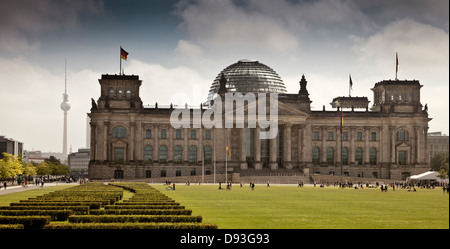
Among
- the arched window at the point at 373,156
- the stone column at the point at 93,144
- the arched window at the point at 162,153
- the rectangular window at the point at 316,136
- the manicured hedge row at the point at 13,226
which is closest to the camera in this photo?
the manicured hedge row at the point at 13,226

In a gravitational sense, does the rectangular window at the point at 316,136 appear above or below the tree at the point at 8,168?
above

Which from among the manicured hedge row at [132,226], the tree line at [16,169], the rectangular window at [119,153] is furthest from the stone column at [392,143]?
the manicured hedge row at [132,226]

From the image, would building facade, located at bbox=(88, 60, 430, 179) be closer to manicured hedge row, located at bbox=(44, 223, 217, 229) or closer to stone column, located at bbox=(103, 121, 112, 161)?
stone column, located at bbox=(103, 121, 112, 161)

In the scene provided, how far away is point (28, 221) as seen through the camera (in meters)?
30.8

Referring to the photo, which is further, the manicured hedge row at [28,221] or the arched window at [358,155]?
the arched window at [358,155]

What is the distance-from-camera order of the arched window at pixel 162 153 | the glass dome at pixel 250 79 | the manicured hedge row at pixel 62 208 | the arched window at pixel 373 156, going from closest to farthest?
the manicured hedge row at pixel 62 208
the arched window at pixel 162 153
the arched window at pixel 373 156
the glass dome at pixel 250 79

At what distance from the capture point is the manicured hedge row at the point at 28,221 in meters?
30.5

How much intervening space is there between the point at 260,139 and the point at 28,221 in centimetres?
11750

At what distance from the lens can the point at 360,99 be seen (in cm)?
17538

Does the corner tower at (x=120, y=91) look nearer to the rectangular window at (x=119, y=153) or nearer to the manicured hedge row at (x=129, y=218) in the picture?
the rectangular window at (x=119, y=153)

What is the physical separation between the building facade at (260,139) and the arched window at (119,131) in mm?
235

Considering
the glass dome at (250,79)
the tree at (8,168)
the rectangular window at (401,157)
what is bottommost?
the tree at (8,168)

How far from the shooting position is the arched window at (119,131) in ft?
479

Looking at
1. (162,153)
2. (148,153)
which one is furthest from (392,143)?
(148,153)
